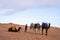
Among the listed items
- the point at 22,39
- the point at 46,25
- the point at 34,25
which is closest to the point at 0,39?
the point at 22,39

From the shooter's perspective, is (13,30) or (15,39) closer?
(15,39)

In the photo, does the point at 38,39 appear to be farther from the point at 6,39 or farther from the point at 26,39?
the point at 6,39

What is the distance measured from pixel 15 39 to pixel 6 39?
0.79 metres

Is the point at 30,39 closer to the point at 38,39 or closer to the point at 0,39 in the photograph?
the point at 38,39

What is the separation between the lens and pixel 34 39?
64.7 feet

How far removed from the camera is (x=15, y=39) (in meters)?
18.9

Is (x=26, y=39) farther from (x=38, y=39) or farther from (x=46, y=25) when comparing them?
(x=46, y=25)

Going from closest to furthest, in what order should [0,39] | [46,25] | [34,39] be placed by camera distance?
[0,39], [34,39], [46,25]

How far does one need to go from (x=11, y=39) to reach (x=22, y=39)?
104 cm

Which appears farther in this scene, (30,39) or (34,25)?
(34,25)

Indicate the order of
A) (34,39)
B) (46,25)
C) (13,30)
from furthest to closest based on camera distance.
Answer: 1. (13,30)
2. (46,25)
3. (34,39)

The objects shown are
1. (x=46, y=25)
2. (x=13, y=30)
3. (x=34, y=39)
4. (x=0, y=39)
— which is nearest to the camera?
(x=0, y=39)

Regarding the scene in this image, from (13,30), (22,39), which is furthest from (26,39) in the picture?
(13,30)

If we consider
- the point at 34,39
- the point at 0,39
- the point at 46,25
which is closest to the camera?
the point at 0,39
